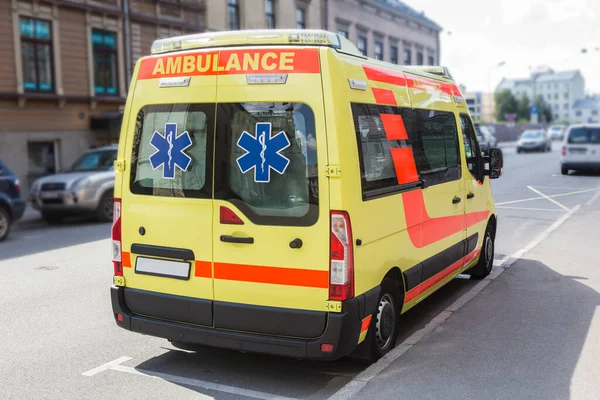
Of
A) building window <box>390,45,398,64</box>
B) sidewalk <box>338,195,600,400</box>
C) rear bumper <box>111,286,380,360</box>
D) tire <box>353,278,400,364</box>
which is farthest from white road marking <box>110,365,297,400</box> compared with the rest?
building window <box>390,45,398,64</box>

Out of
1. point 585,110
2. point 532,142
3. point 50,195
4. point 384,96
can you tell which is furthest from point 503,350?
point 585,110

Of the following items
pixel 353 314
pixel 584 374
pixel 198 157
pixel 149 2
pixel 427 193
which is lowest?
pixel 584 374

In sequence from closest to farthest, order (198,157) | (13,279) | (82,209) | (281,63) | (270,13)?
(281,63) < (198,157) < (13,279) < (82,209) < (270,13)

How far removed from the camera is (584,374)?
4.98 meters

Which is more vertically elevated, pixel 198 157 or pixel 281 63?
pixel 281 63

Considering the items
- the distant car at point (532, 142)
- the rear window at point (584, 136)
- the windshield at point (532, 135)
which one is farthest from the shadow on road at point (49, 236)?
the windshield at point (532, 135)

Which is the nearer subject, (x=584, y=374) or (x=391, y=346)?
(x=584, y=374)

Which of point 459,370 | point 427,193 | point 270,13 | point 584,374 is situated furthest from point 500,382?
point 270,13

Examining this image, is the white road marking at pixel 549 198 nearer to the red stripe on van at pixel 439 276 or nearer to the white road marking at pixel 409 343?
the white road marking at pixel 409 343

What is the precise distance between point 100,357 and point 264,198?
1.96 m

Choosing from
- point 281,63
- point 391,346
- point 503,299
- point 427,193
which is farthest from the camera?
point 503,299

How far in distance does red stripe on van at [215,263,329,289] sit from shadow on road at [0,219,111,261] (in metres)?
6.60

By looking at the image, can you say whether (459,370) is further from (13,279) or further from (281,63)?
(13,279)

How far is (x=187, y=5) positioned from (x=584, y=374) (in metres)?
22.7
